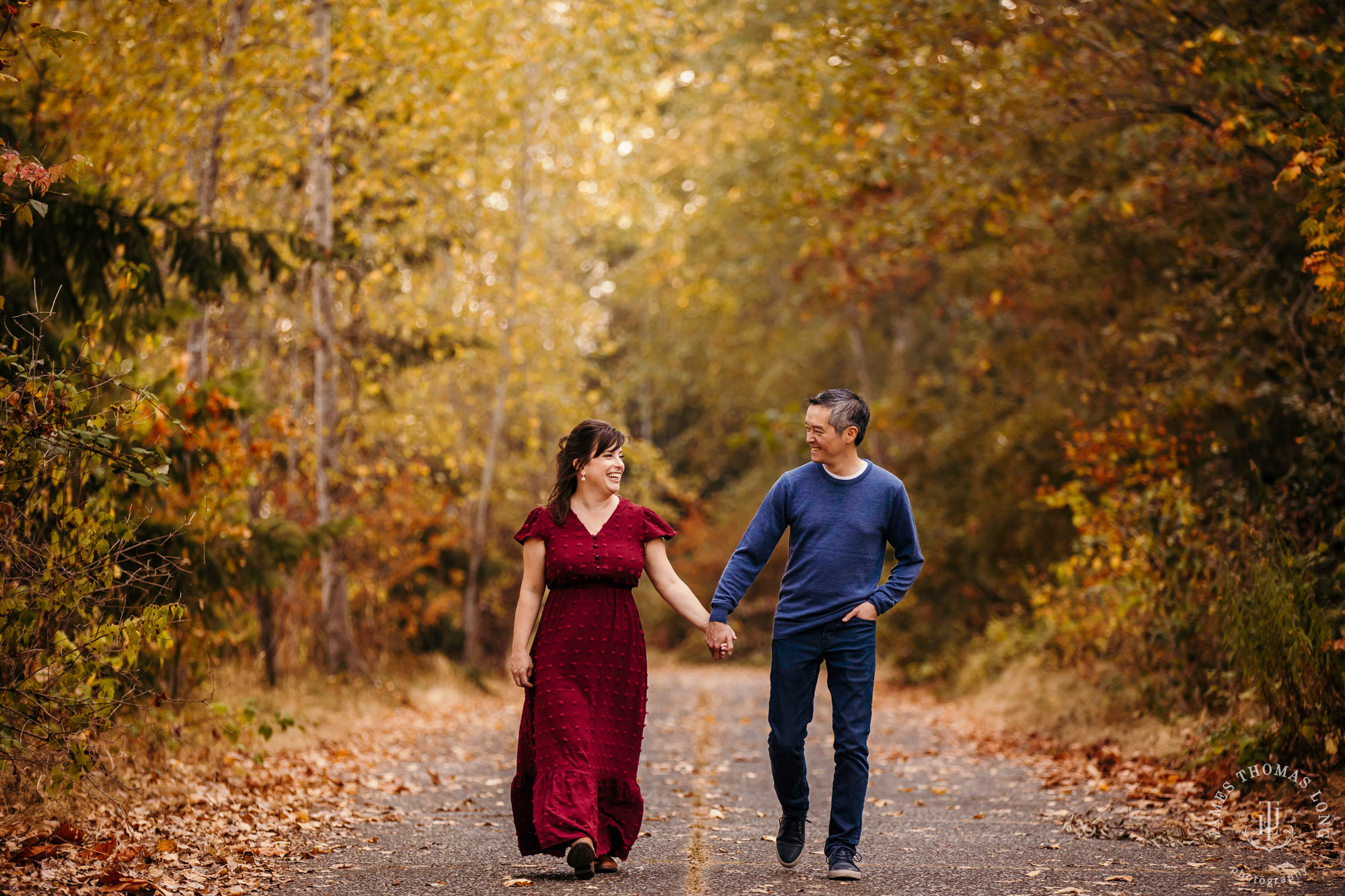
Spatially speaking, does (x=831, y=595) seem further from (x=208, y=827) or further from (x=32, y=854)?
(x=32, y=854)

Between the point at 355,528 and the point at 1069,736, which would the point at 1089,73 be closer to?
the point at 1069,736

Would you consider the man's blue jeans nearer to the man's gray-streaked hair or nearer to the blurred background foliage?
the man's gray-streaked hair

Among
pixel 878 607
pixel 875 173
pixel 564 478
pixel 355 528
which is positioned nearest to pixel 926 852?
pixel 878 607

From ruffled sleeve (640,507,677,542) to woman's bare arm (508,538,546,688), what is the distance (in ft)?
1.60

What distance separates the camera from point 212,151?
1050 centimetres

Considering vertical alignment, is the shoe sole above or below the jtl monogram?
below

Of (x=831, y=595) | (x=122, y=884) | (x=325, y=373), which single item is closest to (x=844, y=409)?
(x=831, y=595)

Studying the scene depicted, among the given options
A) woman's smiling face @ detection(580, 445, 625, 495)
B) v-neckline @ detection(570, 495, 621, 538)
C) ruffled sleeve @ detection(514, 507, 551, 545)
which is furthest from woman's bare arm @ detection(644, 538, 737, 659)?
ruffled sleeve @ detection(514, 507, 551, 545)

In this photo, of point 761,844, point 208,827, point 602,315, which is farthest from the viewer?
point 602,315

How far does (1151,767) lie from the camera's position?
27.3ft

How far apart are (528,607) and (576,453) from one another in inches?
30.1

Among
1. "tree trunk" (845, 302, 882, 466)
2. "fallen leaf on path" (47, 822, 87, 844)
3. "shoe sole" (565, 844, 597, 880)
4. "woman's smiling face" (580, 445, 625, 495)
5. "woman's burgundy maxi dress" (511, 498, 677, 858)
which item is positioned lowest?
"fallen leaf on path" (47, 822, 87, 844)

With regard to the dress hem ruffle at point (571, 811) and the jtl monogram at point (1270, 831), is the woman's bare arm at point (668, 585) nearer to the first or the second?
the dress hem ruffle at point (571, 811)

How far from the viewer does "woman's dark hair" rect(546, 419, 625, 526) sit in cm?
585
